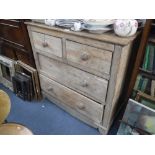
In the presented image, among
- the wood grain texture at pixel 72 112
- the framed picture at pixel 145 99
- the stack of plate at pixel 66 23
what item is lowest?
the wood grain texture at pixel 72 112

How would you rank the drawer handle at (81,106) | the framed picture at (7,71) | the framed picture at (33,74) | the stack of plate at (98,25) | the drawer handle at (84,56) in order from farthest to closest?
1. the framed picture at (7,71)
2. the framed picture at (33,74)
3. the drawer handle at (81,106)
4. the drawer handle at (84,56)
5. the stack of plate at (98,25)

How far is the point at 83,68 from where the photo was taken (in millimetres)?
1159

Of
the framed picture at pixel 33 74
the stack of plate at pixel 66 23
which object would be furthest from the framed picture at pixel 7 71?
the stack of plate at pixel 66 23

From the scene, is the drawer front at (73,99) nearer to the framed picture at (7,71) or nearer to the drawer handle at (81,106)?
the drawer handle at (81,106)

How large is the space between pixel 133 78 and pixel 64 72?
1.76 feet

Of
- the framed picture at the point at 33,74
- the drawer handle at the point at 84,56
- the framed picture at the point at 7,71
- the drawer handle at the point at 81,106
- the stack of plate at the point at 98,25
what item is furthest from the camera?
the framed picture at the point at 7,71

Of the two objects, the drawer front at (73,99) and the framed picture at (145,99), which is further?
the drawer front at (73,99)

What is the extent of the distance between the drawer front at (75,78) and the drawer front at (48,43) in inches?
3.6

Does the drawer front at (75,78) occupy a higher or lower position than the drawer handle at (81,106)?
higher

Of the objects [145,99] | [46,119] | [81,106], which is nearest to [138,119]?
[145,99]

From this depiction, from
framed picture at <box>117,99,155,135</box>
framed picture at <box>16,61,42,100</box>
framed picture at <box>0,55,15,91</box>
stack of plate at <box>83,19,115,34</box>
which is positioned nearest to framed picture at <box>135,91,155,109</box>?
framed picture at <box>117,99,155,135</box>

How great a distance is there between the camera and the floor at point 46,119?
1432 mm

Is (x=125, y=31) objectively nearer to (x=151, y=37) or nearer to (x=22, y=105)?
(x=151, y=37)
